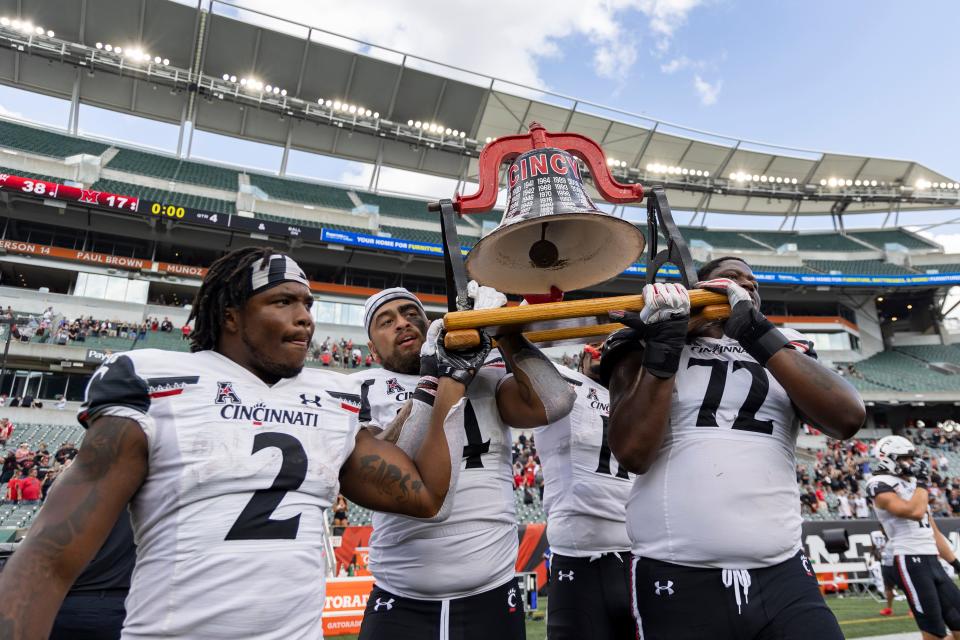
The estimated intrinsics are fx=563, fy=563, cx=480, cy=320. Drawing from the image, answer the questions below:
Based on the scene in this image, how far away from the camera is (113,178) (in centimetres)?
Result: 2438

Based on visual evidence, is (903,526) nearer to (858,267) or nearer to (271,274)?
(271,274)

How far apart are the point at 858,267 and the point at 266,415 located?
3928 centimetres

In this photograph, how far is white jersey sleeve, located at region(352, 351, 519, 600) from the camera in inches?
87.4

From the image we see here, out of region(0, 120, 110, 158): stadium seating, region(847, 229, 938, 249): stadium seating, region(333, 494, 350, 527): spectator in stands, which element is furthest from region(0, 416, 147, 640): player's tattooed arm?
region(847, 229, 938, 249): stadium seating

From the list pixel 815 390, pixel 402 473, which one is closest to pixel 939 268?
pixel 815 390

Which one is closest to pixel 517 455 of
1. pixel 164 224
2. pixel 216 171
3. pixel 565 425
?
pixel 565 425

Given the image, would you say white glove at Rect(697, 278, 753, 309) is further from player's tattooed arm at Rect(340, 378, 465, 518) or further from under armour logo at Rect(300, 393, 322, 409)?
under armour logo at Rect(300, 393, 322, 409)

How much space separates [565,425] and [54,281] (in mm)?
26445

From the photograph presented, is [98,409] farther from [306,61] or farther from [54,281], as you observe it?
[306,61]

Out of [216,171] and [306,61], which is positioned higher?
[306,61]

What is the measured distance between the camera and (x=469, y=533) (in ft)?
7.50

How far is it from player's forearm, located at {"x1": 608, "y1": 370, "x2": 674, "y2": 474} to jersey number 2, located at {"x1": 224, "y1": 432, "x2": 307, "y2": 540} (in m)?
1.11

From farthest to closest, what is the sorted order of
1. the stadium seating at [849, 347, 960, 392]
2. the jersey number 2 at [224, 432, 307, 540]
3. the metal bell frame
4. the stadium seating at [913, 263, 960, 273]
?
the stadium seating at [913, 263, 960, 273] → the stadium seating at [849, 347, 960, 392] → the metal bell frame → the jersey number 2 at [224, 432, 307, 540]

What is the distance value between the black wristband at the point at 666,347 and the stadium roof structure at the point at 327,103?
27.1 m
